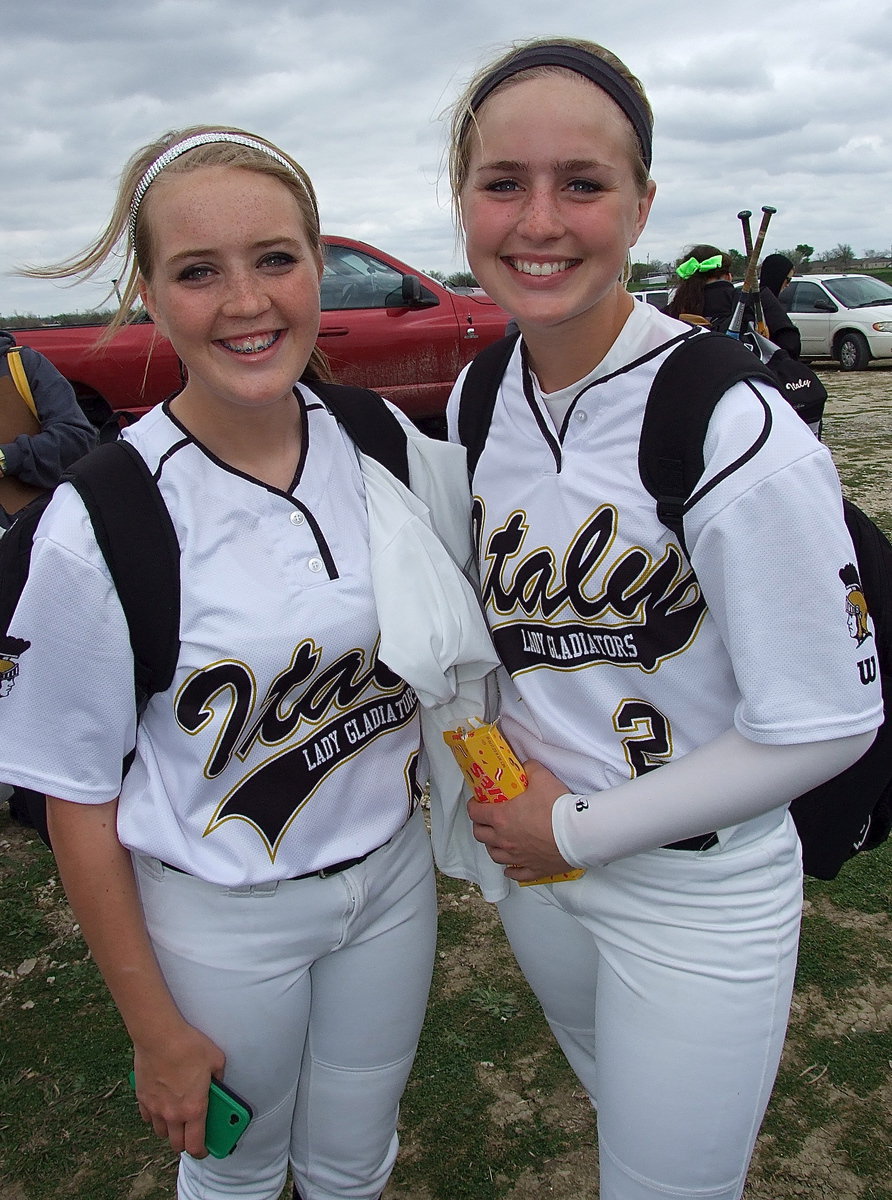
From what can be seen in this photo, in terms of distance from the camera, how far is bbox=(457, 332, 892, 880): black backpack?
130cm

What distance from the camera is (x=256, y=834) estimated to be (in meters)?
1.48

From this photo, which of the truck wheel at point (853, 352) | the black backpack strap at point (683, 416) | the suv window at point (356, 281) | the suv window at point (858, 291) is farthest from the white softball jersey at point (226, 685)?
the suv window at point (858, 291)

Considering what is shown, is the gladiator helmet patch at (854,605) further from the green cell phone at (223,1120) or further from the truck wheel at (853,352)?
the truck wheel at (853,352)

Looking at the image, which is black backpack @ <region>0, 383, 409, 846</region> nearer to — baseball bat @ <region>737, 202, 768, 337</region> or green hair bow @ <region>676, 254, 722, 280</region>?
baseball bat @ <region>737, 202, 768, 337</region>

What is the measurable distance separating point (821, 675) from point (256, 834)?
34.8 inches

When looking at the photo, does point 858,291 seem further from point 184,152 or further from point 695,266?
point 184,152

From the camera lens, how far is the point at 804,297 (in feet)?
53.5

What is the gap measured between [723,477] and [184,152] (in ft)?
3.21

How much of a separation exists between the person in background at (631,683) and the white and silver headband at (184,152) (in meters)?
0.32

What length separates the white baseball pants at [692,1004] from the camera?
1391 mm

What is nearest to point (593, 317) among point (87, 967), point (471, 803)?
point (471, 803)

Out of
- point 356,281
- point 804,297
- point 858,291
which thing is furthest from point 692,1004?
point 858,291

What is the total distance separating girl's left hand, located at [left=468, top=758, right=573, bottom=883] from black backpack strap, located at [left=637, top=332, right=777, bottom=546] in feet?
1.53

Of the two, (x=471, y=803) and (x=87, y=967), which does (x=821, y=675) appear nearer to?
(x=471, y=803)
